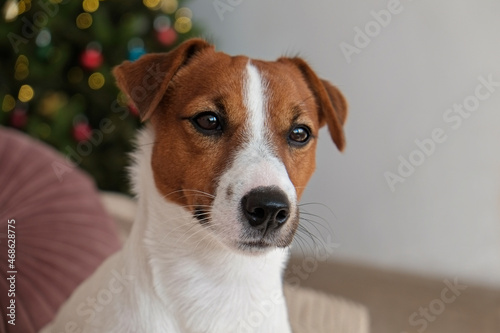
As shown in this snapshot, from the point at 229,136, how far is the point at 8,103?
222 cm

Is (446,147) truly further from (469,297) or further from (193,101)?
(193,101)

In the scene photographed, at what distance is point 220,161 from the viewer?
53.8 inches

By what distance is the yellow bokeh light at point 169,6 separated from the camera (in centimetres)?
328

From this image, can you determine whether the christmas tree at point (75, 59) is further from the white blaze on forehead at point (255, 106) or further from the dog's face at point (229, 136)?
the white blaze on forehead at point (255, 106)

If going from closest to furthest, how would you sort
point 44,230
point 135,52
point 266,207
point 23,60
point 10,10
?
point 266,207, point 44,230, point 135,52, point 10,10, point 23,60

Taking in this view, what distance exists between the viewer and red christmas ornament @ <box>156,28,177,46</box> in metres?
3.18

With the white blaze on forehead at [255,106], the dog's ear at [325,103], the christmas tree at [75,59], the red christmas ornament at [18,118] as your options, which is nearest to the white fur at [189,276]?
the white blaze on forehead at [255,106]

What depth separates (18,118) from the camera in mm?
3238

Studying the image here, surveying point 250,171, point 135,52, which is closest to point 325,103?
point 250,171

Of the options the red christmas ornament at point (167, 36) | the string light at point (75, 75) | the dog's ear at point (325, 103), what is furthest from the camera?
the string light at point (75, 75)

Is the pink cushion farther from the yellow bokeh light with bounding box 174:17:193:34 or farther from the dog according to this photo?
the yellow bokeh light with bounding box 174:17:193:34

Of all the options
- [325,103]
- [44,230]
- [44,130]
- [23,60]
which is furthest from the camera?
[44,130]

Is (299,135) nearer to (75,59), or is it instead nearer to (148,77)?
(148,77)

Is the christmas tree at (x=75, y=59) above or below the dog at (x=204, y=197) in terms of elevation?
below
